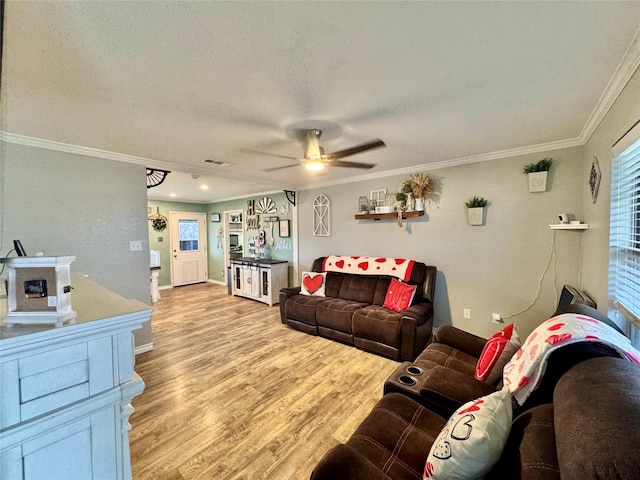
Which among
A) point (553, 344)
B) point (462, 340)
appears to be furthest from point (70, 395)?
point (462, 340)

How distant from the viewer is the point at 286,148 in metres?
2.82

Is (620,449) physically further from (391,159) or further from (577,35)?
(391,159)

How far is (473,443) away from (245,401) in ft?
6.35

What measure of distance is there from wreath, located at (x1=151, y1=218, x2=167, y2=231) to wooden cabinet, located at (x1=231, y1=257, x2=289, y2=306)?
2.44m

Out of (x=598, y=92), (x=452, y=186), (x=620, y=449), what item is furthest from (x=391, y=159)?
(x=620, y=449)

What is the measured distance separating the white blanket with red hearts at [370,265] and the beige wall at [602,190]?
5.57ft

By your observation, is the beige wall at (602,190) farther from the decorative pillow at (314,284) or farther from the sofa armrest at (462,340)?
the decorative pillow at (314,284)

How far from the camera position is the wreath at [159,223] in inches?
259

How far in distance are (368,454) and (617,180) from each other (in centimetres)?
234

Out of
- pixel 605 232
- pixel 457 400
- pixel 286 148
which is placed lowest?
pixel 457 400

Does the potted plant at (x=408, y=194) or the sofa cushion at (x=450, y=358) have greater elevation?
the potted plant at (x=408, y=194)

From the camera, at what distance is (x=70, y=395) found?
0.77 meters

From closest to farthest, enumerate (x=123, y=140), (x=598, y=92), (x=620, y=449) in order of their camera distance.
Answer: (x=620, y=449), (x=598, y=92), (x=123, y=140)

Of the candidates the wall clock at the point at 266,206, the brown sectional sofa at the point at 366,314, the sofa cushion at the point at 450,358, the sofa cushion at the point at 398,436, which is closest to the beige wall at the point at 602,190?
the sofa cushion at the point at 450,358
